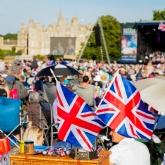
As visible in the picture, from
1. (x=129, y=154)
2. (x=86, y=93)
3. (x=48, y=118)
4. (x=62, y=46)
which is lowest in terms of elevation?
(x=62, y=46)

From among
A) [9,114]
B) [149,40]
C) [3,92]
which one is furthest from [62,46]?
[9,114]

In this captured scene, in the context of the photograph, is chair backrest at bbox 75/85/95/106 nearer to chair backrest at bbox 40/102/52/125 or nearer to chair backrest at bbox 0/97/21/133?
chair backrest at bbox 40/102/52/125

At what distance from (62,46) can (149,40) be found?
66139 mm

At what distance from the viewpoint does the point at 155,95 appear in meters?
6.96

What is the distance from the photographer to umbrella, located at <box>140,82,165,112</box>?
22.1 feet

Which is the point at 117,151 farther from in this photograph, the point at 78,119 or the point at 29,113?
the point at 29,113

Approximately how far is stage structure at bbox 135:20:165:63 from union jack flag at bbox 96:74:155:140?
41.1 m

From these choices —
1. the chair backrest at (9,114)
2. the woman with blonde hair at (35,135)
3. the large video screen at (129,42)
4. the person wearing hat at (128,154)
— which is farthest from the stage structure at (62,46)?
the person wearing hat at (128,154)

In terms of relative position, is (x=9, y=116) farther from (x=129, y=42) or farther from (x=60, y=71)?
(x=129, y=42)

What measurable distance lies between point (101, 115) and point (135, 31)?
42.1 metres

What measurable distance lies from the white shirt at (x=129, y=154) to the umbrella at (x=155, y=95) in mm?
1908

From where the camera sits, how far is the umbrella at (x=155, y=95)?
675cm

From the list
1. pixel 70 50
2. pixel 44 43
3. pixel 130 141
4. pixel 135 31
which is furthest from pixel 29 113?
pixel 44 43

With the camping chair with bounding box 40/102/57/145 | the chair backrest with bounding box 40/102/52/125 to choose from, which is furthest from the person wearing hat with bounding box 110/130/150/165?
the chair backrest with bounding box 40/102/52/125
